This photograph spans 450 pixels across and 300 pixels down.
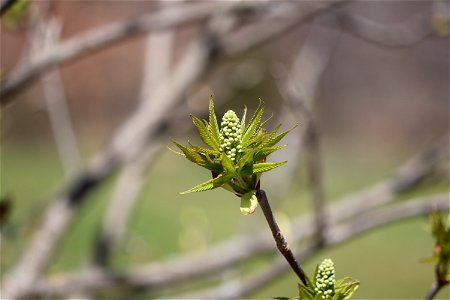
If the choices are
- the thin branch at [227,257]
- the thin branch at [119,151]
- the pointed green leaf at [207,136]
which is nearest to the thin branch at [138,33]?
the thin branch at [119,151]

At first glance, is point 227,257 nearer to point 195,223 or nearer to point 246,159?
point 195,223

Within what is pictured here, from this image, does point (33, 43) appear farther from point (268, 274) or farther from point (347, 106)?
point (347, 106)

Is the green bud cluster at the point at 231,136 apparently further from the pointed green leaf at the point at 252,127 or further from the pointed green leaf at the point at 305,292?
the pointed green leaf at the point at 305,292

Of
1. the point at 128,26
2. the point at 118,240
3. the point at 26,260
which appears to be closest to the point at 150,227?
the point at 118,240

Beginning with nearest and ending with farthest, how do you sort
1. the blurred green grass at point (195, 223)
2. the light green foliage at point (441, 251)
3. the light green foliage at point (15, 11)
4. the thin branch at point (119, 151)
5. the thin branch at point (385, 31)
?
the light green foliage at point (441, 251), the light green foliage at point (15, 11), the thin branch at point (119, 151), the thin branch at point (385, 31), the blurred green grass at point (195, 223)

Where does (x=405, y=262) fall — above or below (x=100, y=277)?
above
